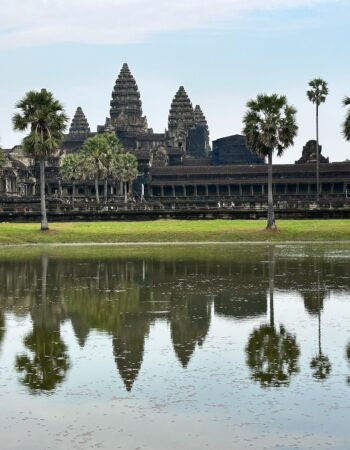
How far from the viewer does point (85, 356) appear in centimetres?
2508

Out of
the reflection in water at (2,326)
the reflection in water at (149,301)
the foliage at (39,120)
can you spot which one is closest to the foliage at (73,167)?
the foliage at (39,120)

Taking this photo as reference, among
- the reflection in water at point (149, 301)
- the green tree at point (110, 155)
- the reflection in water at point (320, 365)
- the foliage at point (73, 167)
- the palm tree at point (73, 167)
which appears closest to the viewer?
the reflection in water at point (320, 365)

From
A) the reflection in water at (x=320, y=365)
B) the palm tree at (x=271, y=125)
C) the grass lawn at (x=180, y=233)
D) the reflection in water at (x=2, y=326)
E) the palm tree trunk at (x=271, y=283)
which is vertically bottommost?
the reflection in water at (x=320, y=365)

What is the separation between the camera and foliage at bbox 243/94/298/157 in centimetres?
8269

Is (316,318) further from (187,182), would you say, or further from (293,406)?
(187,182)

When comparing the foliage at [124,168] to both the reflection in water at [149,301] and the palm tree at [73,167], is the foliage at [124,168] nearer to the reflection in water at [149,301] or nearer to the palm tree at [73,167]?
the palm tree at [73,167]

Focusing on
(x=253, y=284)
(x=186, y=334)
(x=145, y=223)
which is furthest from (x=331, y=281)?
(x=145, y=223)

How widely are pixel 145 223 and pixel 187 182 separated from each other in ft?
316

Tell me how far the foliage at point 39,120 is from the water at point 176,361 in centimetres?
3768

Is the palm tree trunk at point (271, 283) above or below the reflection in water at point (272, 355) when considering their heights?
above

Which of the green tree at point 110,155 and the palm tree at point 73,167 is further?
the palm tree at point 73,167

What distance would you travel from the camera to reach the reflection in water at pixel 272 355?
73.2 ft

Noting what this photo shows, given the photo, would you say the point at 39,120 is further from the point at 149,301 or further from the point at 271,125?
the point at 149,301

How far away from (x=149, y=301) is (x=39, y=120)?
4812cm
